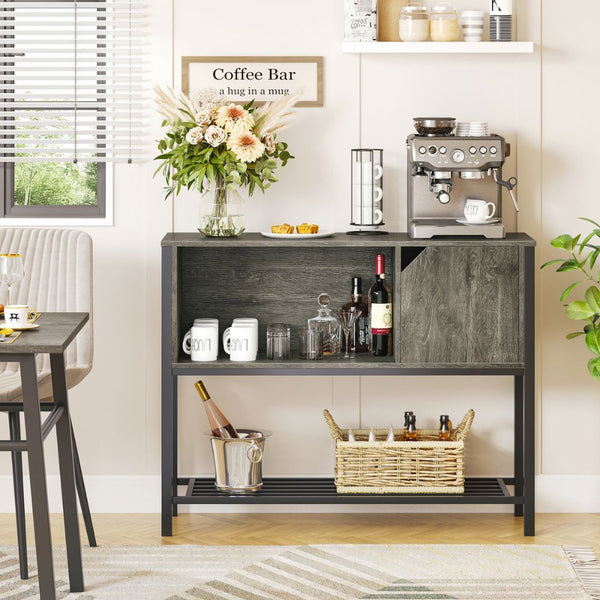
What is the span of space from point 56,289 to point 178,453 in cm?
84

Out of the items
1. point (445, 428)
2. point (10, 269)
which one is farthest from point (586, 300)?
point (10, 269)

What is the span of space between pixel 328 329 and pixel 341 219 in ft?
1.47

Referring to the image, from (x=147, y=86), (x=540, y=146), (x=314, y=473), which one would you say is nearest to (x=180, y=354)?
(x=314, y=473)

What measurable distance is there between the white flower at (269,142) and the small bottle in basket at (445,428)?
1.19 metres

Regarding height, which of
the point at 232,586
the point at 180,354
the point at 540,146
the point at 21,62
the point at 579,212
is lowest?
the point at 232,586

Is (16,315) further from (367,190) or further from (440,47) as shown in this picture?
(440,47)

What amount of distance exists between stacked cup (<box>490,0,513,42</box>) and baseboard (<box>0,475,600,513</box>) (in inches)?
67.4

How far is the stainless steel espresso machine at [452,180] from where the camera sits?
11.9ft

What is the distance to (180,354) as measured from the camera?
12.6 ft

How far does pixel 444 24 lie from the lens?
379cm

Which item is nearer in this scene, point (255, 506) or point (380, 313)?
point (380, 313)

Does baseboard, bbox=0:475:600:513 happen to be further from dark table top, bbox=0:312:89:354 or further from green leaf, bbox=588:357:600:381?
dark table top, bbox=0:312:89:354

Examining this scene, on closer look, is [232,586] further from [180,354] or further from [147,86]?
[147,86]

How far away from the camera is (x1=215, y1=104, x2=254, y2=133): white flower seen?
3.61 m
